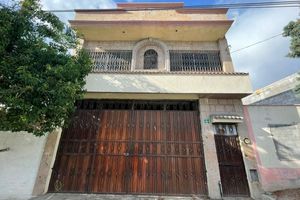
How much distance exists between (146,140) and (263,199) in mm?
4190

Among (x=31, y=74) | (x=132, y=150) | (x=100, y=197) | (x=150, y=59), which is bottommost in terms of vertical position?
(x=100, y=197)

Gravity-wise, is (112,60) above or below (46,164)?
above

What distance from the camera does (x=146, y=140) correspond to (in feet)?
21.5

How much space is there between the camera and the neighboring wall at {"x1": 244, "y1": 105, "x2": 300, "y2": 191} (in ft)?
19.6

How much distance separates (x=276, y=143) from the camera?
646cm

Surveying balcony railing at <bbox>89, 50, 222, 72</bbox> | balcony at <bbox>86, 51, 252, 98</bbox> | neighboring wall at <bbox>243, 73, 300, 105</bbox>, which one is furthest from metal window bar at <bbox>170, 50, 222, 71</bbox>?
neighboring wall at <bbox>243, 73, 300, 105</bbox>

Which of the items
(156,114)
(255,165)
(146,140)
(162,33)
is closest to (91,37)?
(162,33)

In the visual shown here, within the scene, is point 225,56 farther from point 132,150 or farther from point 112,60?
point 132,150

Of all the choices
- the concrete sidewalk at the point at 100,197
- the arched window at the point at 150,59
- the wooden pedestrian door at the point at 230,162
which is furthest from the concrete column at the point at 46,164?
the wooden pedestrian door at the point at 230,162

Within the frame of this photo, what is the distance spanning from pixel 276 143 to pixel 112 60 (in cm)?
754

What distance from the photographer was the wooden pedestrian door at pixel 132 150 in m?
5.98

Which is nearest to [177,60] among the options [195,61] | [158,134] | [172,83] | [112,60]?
[195,61]

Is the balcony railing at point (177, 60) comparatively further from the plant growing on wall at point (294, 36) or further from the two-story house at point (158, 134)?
the plant growing on wall at point (294, 36)

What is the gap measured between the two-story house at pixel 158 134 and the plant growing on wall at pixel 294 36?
6.28 feet
